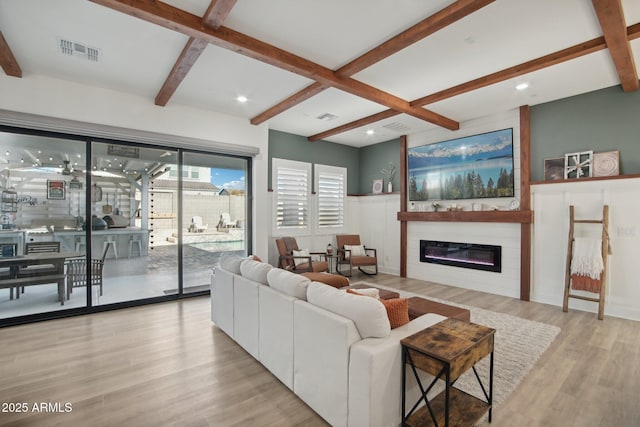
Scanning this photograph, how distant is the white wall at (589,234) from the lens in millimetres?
3953

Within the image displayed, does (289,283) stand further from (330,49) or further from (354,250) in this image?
(354,250)

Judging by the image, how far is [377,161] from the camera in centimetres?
731

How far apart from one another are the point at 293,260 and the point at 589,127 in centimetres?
496

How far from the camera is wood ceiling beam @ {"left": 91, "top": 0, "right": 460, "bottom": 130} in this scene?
236 centimetres

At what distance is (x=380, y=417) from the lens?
1722 mm

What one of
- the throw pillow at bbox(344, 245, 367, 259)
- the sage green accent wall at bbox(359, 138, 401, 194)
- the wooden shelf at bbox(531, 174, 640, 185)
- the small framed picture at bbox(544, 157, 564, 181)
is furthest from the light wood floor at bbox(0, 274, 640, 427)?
the sage green accent wall at bbox(359, 138, 401, 194)

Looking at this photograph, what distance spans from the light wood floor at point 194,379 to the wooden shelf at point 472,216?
5.21ft

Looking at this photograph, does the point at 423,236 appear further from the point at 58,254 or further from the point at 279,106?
the point at 58,254

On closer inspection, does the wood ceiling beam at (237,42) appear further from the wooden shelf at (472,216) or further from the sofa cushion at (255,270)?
the wooden shelf at (472,216)

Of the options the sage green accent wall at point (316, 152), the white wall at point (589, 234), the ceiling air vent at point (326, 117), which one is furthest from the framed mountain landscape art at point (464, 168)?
the ceiling air vent at point (326, 117)

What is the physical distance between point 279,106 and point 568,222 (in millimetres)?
4598

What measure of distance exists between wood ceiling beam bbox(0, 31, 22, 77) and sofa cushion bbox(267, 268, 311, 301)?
3.33 metres

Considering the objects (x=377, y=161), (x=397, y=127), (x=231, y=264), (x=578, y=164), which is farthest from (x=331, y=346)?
(x=377, y=161)

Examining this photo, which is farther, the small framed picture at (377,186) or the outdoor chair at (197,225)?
the small framed picture at (377,186)
